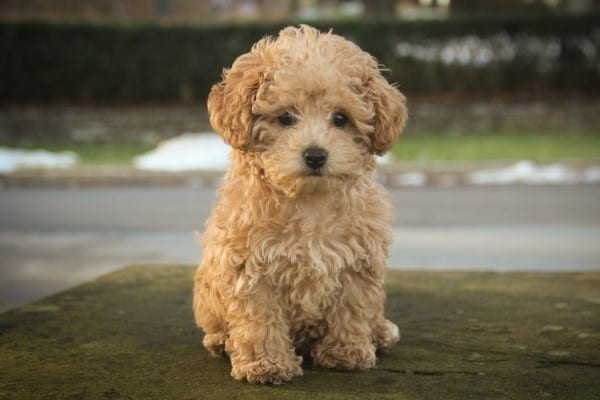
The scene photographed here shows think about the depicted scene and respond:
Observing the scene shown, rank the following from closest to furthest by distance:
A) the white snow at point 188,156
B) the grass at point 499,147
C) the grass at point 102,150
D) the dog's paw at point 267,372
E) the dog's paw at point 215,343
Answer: the dog's paw at point 267,372, the dog's paw at point 215,343, the white snow at point 188,156, the grass at point 499,147, the grass at point 102,150

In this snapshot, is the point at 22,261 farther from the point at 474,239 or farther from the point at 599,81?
the point at 599,81

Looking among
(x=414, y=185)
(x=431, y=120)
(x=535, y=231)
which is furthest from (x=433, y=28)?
(x=535, y=231)

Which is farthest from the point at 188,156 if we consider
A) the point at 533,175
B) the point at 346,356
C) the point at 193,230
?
the point at 346,356

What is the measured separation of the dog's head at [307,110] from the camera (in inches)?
→ 172

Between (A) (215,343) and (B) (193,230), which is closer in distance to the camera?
(A) (215,343)

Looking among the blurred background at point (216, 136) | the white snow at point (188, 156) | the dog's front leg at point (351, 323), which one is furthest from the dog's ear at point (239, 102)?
the white snow at point (188, 156)

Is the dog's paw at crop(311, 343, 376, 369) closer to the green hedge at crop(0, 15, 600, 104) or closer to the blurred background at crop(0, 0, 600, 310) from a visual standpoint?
the blurred background at crop(0, 0, 600, 310)

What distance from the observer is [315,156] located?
431 centimetres

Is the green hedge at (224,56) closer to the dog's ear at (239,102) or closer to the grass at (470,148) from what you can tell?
the grass at (470,148)

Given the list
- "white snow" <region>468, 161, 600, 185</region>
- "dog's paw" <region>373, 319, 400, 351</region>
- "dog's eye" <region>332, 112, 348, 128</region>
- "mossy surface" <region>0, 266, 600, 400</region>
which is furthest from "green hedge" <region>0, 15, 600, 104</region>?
"dog's eye" <region>332, 112, 348, 128</region>

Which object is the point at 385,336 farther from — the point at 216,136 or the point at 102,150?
the point at 102,150

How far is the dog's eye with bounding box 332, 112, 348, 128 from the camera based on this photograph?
4.46 m

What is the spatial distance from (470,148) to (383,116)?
12712mm

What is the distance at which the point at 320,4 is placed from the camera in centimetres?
2927
